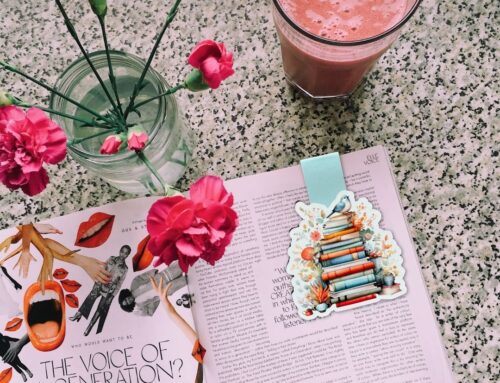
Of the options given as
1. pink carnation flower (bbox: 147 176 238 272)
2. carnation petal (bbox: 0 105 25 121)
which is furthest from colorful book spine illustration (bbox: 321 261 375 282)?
carnation petal (bbox: 0 105 25 121)

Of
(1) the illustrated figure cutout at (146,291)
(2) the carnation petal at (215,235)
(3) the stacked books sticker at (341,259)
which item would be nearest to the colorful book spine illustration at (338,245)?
(3) the stacked books sticker at (341,259)

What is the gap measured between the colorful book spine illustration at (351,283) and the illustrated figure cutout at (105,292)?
0.82ft

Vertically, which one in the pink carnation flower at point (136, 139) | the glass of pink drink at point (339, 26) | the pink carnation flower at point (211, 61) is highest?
the glass of pink drink at point (339, 26)

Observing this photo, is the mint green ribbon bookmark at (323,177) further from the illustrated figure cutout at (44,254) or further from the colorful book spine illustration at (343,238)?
the illustrated figure cutout at (44,254)

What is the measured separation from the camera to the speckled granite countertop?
2.17 feet

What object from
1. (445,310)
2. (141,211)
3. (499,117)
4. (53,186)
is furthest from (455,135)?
(53,186)

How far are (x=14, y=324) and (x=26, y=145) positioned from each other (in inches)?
13.6

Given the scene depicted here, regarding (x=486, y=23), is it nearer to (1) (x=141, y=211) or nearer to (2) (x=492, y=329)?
(2) (x=492, y=329)

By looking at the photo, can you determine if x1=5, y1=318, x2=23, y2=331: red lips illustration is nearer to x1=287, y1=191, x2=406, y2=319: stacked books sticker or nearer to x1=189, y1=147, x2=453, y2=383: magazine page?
x1=189, y1=147, x2=453, y2=383: magazine page

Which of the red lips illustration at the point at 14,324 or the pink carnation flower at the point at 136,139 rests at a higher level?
the pink carnation flower at the point at 136,139

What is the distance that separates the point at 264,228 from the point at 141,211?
0.49ft

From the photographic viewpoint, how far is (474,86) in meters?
0.69

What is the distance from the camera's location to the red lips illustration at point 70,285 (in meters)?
0.65

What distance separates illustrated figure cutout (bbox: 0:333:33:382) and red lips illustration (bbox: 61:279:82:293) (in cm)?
7
